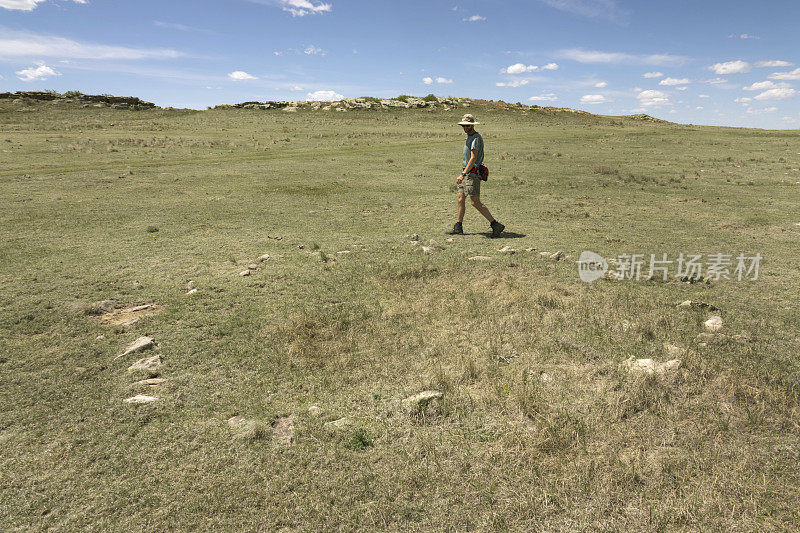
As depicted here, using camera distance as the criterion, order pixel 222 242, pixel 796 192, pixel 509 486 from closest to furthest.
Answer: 1. pixel 509 486
2. pixel 222 242
3. pixel 796 192

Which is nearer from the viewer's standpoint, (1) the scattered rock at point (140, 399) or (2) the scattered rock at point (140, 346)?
(1) the scattered rock at point (140, 399)

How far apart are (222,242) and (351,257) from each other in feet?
10.9

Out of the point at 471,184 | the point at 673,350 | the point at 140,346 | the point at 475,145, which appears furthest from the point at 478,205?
the point at 140,346

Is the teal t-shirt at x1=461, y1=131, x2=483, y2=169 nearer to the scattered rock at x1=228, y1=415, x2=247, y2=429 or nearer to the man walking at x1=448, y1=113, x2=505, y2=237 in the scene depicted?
the man walking at x1=448, y1=113, x2=505, y2=237

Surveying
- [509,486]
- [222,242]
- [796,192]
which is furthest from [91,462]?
[796,192]

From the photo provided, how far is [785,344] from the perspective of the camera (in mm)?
5516

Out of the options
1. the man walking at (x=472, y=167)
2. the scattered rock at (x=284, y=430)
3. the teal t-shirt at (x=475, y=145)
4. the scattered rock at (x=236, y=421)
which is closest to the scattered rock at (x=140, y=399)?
the scattered rock at (x=236, y=421)

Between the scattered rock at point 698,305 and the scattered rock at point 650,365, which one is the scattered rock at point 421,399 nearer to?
the scattered rock at point 650,365

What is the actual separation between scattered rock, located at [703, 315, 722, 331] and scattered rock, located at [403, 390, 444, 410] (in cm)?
408

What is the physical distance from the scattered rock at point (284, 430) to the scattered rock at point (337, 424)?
331 millimetres

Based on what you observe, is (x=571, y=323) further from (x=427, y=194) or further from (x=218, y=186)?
(x=218, y=186)

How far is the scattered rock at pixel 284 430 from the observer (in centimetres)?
398

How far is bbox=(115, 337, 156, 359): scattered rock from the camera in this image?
17.8 feet

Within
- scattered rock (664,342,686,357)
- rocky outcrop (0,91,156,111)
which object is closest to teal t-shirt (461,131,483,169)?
scattered rock (664,342,686,357)
